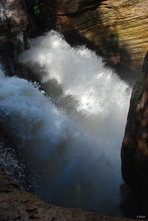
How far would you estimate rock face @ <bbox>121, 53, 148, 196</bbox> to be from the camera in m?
4.21

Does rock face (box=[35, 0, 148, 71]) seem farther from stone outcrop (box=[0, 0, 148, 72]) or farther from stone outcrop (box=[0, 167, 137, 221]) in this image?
stone outcrop (box=[0, 167, 137, 221])

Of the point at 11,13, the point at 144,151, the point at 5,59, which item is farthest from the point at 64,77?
the point at 144,151

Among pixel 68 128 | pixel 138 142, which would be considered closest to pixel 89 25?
pixel 68 128

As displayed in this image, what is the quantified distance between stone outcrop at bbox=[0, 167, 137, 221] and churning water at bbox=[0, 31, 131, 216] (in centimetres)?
300

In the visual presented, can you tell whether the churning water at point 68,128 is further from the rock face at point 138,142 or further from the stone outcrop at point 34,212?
the stone outcrop at point 34,212

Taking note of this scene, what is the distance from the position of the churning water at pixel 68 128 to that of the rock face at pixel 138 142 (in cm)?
128

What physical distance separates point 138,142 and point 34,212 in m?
2.53

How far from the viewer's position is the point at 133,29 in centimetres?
789

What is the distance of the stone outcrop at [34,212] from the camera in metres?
2.38

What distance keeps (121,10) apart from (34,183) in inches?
240

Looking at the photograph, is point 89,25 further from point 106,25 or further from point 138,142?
point 138,142

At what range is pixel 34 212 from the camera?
97.1 inches

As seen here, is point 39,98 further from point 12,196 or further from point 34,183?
point 12,196

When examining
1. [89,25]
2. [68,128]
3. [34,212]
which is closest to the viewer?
[34,212]
